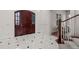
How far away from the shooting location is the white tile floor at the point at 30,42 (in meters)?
1.68

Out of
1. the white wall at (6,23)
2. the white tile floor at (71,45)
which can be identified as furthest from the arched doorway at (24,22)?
the white tile floor at (71,45)

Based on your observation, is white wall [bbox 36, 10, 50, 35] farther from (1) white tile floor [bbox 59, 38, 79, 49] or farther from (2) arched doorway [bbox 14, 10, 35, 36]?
(1) white tile floor [bbox 59, 38, 79, 49]

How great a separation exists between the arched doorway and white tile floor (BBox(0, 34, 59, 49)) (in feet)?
0.25

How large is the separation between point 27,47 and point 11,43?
0.25 m

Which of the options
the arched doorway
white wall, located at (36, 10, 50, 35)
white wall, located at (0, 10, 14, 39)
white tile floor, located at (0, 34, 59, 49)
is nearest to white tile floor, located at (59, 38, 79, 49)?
white tile floor, located at (0, 34, 59, 49)

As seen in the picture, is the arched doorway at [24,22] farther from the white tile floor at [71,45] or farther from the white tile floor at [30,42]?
the white tile floor at [71,45]

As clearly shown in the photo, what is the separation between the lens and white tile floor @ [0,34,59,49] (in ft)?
5.53

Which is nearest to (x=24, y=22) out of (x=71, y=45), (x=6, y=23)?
(x=6, y=23)

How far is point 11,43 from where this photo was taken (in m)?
1.68

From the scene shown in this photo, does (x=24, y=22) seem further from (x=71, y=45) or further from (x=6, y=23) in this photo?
(x=71, y=45)

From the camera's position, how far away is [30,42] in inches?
66.7

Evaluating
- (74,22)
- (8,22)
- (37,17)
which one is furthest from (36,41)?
(74,22)

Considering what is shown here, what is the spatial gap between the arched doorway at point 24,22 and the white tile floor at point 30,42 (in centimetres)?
8
